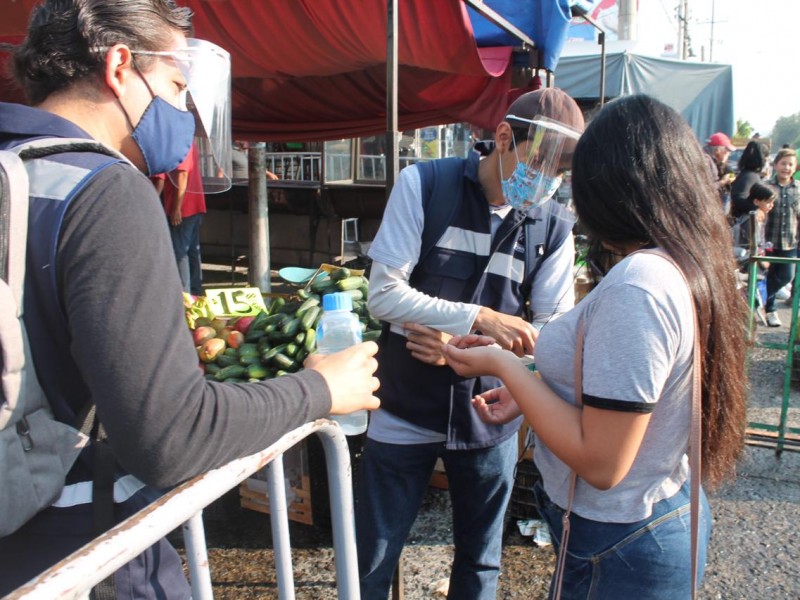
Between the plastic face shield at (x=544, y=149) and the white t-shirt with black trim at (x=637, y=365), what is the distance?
0.78 metres

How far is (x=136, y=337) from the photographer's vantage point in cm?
94

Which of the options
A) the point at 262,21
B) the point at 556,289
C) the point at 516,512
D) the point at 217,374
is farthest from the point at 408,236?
the point at 262,21

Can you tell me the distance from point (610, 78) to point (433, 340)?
10245 millimetres

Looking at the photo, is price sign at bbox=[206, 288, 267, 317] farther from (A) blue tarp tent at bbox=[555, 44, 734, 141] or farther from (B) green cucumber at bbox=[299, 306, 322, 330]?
(A) blue tarp tent at bbox=[555, 44, 734, 141]

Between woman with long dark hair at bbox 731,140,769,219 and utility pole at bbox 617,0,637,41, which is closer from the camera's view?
woman with long dark hair at bbox 731,140,769,219

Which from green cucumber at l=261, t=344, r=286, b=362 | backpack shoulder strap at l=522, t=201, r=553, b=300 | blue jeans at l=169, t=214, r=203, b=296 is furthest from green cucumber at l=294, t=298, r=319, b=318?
blue jeans at l=169, t=214, r=203, b=296

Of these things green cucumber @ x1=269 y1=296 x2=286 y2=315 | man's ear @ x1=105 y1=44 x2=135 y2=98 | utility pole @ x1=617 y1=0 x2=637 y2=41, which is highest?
utility pole @ x1=617 y1=0 x2=637 y2=41

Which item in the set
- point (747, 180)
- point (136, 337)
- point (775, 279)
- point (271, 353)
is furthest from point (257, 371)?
point (775, 279)

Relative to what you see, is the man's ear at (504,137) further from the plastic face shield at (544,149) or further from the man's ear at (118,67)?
the man's ear at (118,67)

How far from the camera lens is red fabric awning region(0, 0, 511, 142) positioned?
3.83 meters

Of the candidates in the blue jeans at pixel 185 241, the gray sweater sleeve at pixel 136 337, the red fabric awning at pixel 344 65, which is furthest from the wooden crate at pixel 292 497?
the blue jeans at pixel 185 241

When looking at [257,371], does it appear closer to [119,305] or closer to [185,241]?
[119,305]

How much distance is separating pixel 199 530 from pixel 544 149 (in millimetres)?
1614

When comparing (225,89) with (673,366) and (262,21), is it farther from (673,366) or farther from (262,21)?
(262,21)
